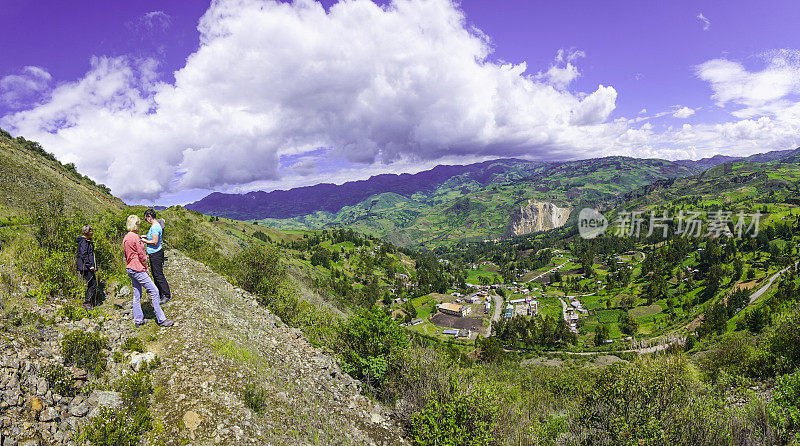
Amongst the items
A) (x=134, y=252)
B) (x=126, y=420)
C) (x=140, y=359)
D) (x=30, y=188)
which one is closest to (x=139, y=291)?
(x=134, y=252)

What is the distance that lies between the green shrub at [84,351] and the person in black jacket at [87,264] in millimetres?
3422

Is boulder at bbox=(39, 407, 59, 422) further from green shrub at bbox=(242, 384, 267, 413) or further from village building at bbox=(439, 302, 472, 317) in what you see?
village building at bbox=(439, 302, 472, 317)

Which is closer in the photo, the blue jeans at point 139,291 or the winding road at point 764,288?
the blue jeans at point 139,291

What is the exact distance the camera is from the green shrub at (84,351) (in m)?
8.55

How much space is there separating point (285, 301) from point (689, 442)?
22.0 meters

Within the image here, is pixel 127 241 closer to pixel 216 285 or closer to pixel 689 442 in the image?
pixel 216 285

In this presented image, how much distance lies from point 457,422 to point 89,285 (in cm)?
1520

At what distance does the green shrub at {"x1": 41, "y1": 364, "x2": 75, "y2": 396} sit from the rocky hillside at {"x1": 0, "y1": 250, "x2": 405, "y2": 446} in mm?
93

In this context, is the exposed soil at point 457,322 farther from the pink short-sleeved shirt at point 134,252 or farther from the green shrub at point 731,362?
the pink short-sleeved shirt at point 134,252

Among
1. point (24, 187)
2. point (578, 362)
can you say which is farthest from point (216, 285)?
point (578, 362)

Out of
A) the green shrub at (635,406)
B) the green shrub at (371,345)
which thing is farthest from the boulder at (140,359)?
the green shrub at (635,406)

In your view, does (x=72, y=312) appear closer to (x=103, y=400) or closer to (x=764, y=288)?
(x=103, y=400)

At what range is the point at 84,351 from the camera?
888 cm

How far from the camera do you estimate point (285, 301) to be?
21.0m
